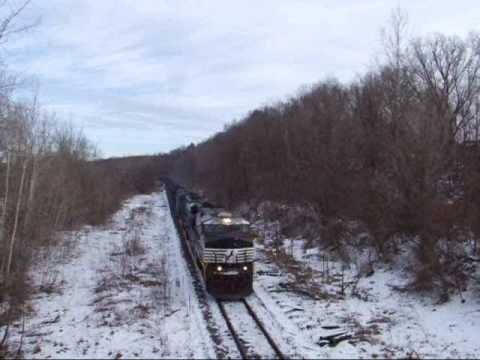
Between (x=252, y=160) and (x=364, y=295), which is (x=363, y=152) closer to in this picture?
(x=364, y=295)

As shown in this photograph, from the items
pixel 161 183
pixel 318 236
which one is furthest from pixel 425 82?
pixel 161 183

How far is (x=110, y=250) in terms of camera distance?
87.7 ft

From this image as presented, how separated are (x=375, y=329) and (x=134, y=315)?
7319 mm

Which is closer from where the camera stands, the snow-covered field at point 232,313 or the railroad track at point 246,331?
the railroad track at point 246,331

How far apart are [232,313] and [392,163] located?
850 cm

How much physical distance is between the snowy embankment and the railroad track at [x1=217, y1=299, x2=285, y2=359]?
829 millimetres

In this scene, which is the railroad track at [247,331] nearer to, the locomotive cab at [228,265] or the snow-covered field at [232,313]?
the snow-covered field at [232,313]

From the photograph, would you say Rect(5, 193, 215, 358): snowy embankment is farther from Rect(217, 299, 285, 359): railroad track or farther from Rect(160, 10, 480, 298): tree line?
Rect(160, 10, 480, 298): tree line

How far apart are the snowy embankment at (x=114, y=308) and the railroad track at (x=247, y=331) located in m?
0.83

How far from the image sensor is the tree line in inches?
602

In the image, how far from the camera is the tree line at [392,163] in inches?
602

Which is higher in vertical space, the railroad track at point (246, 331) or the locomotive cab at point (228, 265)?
the locomotive cab at point (228, 265)

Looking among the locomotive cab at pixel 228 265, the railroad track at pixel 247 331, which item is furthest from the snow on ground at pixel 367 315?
the locomotive cab at pixel 228 265

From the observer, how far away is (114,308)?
1473cm
